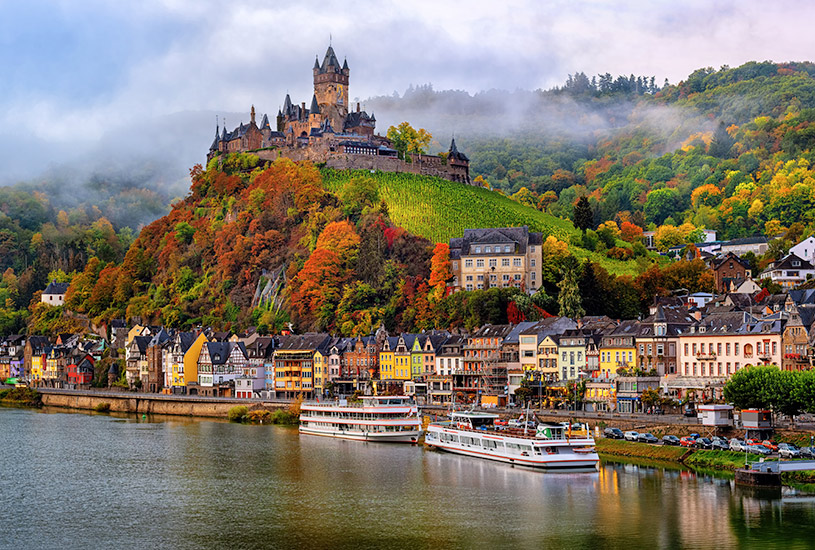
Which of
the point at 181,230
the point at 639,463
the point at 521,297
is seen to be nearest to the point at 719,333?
the point at 639,463

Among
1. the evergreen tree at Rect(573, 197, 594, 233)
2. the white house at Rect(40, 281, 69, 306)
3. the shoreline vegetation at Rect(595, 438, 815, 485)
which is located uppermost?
the evergreen tree at Rect(573, 197, 594, 233)

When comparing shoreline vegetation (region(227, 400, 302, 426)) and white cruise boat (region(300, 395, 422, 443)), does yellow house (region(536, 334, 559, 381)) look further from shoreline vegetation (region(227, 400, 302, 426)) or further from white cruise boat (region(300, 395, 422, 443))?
shoreline vegetation (region(227, 400, 302, 426))

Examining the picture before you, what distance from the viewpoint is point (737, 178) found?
175 meters

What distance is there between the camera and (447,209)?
13625 cm

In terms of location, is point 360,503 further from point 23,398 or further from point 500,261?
point 23,398

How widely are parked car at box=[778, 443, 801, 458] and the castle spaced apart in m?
93.8

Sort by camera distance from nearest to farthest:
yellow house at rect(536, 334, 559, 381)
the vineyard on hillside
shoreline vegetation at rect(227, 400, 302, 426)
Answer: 1. yellow house at rect(536, 334, 559, 381)
2. shoreline vegetation at rect(227, 400, 302, 426)
3. the vineyard on hillside

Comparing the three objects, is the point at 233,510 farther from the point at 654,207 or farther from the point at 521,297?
the point at 654,207

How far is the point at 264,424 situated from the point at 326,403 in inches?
300

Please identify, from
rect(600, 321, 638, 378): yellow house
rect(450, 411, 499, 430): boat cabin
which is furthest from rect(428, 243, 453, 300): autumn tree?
rect(450, 411, 499, 430): boat cabin

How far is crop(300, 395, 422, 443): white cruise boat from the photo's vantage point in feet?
259

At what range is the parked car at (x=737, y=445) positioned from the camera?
2329 inches

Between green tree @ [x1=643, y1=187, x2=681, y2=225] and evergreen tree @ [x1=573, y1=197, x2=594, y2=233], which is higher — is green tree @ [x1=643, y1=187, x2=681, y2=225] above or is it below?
above

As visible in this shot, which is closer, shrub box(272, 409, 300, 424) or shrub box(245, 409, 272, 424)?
shrub box(272, 409, 300, 424)
